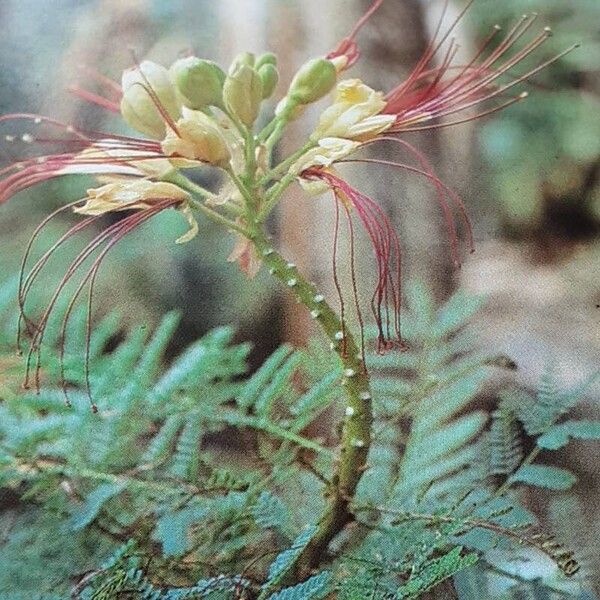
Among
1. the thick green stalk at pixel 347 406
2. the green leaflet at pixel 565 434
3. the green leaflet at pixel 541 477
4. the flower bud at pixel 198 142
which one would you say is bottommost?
the green leaflet at pixel 541 477

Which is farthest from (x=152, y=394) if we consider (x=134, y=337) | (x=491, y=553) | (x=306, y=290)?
(x=491, y=553)

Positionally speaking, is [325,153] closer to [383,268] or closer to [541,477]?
[383,268]

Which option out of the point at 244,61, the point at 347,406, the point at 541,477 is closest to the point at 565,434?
the point at 541,477

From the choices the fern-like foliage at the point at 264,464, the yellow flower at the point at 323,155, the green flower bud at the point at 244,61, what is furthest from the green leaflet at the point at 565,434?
the green flower bud at the point at 244,61

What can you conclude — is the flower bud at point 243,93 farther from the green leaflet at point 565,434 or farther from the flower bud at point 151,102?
the green leaflet at point 565,434

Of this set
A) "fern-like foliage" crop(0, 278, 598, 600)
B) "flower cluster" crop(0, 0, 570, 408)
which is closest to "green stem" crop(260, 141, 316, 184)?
"flower cluster" crop(0, 0, 570, 408)
